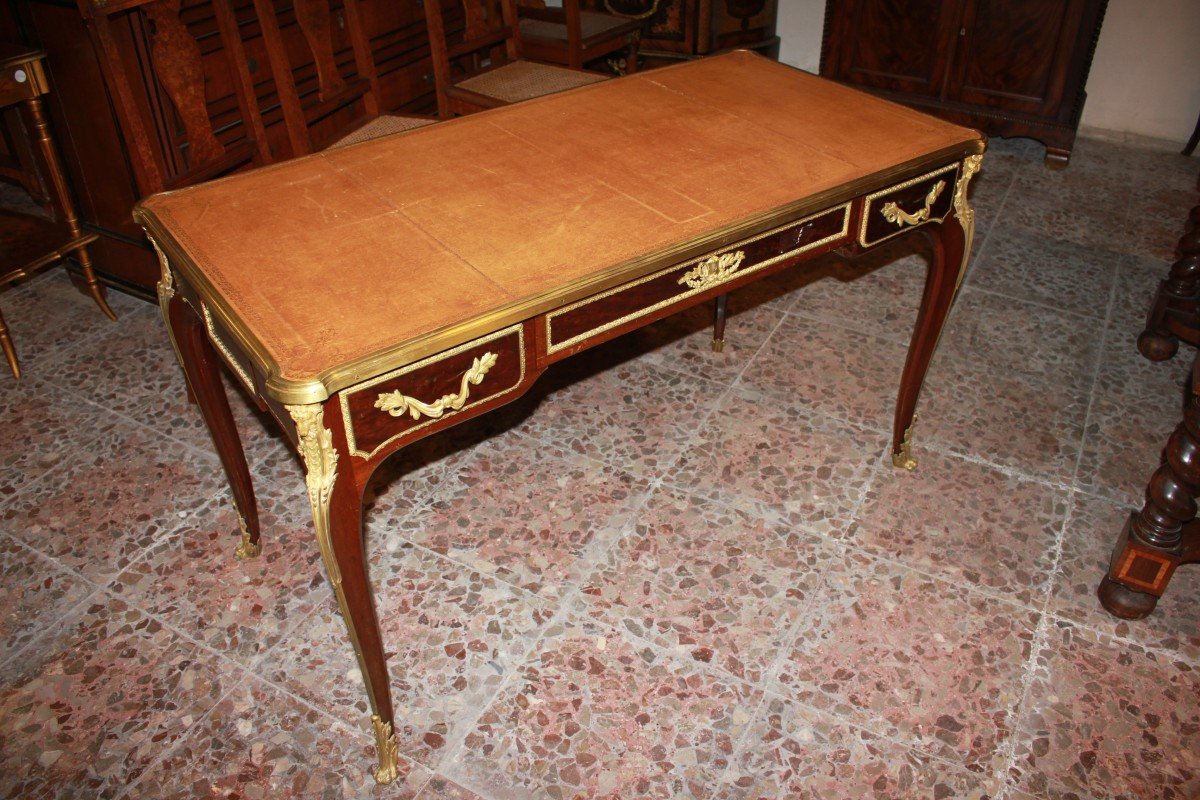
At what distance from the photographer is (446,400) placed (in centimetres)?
156

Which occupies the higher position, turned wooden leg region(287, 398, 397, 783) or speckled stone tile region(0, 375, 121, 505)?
turned wooden leg region(287, 398, 397, 783)

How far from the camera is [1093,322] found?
3264 millimetres

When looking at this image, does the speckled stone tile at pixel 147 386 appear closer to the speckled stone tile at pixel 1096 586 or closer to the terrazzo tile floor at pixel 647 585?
the terrazzo tile floor at pixel 647 585

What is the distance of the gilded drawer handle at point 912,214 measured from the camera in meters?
2.06

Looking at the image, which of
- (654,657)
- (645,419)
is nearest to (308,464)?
(654,657)

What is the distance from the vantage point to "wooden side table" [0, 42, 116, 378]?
9.01 ft

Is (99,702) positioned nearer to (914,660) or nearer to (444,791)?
(444,791)

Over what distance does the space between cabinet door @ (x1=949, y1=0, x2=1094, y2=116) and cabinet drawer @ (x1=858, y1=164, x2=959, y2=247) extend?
7.83ft

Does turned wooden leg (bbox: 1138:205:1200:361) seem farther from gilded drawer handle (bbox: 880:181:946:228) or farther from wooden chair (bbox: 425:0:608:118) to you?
wooden chair (bbox: 425:0:608:118)

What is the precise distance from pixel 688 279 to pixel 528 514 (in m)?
0.95

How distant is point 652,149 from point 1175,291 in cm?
203

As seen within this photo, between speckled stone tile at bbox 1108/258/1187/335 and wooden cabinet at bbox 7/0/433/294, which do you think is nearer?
wooden cabinet at bbox 7/0/433/294

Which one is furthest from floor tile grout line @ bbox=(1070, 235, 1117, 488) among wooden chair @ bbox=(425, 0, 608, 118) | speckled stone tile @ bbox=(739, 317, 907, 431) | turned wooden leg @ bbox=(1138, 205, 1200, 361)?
wooden chair @ bbox=(425, 0, 608, 118)

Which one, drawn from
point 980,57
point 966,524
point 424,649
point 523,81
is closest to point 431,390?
point 424,649
